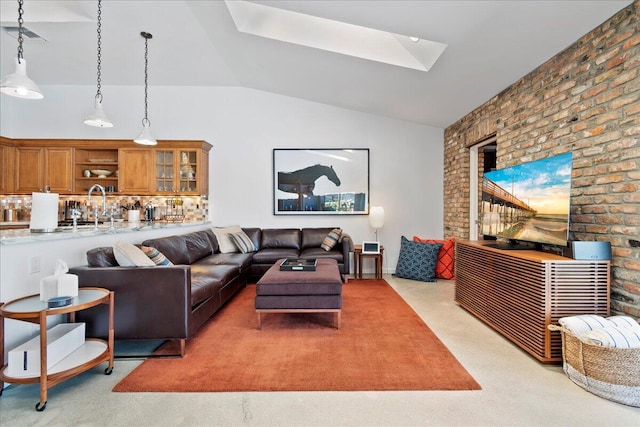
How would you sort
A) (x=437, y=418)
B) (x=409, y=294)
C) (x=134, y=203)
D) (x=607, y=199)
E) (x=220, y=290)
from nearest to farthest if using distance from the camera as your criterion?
(x=437, y=418)
(x=607, y=199)
(x=220, y=290)
(x=409, y=294)
(x=134, y=203)

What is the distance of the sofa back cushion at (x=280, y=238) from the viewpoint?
5.03 meters

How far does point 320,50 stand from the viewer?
3.48m

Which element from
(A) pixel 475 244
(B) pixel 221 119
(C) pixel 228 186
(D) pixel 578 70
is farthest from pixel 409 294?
(B) pixel 221 119

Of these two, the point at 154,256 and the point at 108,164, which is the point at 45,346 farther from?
the point at 108,164

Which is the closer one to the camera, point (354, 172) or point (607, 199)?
point (607, 199)

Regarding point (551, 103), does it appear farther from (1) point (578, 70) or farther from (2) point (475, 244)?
(2) point (475, 244)

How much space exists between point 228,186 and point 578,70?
481 cm

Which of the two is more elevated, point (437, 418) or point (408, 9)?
point (408, 9)

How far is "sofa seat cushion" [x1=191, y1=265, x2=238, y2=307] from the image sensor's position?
8.47ft

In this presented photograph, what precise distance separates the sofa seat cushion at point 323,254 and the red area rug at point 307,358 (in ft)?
4.39

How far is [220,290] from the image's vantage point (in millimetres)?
3143

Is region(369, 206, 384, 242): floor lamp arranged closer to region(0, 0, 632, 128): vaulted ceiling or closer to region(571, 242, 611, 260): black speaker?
region(0, 0, 632, 128): vaulted ceiling

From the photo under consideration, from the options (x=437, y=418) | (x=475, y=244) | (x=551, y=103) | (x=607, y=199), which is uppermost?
(x=551, y=103)

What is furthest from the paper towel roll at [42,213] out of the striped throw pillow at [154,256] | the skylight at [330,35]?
the skylight at [330,35]
